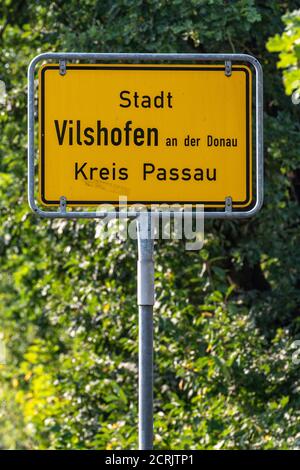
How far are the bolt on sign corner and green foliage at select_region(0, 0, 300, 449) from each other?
340 cm

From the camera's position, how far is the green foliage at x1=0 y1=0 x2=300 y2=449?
7.14 metres

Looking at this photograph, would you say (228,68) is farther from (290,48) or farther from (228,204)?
(228,204)

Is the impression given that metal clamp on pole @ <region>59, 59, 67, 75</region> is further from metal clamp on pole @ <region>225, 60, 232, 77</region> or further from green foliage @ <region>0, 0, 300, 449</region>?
green foliage @ <region>0, 0, 300, 449</region>

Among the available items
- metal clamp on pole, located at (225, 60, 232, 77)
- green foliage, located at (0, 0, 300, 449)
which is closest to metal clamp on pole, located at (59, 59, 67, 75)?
metal clamp on pole, located at (225, 60, 232, 77)

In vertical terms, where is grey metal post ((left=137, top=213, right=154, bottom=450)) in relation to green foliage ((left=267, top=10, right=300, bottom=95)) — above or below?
below

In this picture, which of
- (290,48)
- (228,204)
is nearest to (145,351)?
(228,204)

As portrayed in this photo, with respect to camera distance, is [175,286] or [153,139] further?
[175,286]

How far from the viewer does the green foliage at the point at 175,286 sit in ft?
23.4

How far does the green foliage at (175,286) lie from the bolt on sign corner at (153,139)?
3.40m

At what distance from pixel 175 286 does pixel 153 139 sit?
180 inches

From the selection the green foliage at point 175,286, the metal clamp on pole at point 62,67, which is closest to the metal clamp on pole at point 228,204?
the metal clamp on pole at point 62,67

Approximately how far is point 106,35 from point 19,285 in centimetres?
350

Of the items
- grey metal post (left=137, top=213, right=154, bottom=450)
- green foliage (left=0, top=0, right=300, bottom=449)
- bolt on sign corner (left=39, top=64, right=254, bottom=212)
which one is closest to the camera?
grey metal post (left=137, top=213, right=154, bottom=450)

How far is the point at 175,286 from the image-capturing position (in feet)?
25.6
